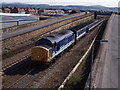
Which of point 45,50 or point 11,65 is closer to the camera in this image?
point 45,50

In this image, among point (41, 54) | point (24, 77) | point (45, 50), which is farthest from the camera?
point (41, 54)

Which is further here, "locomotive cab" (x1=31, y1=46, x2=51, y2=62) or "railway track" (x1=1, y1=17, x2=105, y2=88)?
"locomotive cab" (x1=31, y1=46, x2=51, y2=62)

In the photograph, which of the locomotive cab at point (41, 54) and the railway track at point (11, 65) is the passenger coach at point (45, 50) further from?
the railway track at point (11, 65)

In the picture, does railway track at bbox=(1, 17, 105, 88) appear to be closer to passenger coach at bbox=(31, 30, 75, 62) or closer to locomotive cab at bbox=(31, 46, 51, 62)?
locomotive cab at bbox=(31, 46, 51, 62)

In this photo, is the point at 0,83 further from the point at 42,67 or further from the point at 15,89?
the point at 42,67

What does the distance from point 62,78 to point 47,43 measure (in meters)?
4.95

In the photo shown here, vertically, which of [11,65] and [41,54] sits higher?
[41,54]

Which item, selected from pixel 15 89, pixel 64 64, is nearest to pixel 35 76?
pixel 15 89

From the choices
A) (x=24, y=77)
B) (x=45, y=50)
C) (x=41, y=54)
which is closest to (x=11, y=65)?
(x=24, y=77)

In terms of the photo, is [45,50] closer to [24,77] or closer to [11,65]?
[24,77]

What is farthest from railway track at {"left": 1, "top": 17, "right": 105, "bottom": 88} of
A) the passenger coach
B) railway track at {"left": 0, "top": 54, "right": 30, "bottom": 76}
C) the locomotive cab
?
the passenger coach

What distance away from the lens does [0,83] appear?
1628 centimetres

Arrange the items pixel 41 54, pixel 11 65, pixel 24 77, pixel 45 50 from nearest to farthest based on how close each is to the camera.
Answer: pixel 24 77 → pixel 45 50 → pixel 41 54 → pixel 11 65

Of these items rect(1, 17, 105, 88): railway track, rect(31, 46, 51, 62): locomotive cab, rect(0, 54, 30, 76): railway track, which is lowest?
rect(1, 17, 105, 88): railway track
